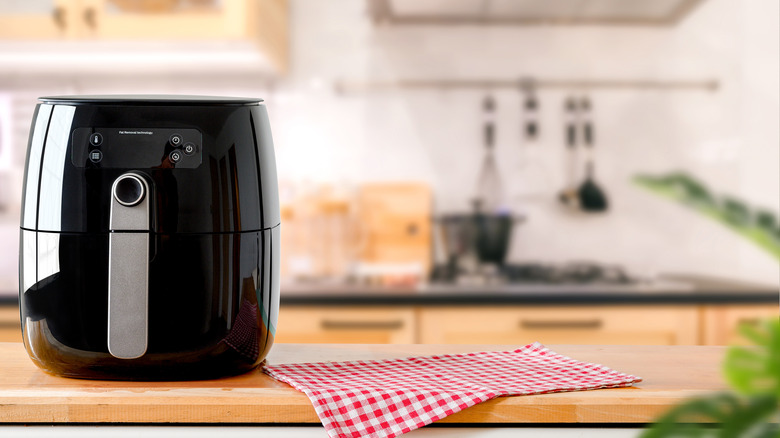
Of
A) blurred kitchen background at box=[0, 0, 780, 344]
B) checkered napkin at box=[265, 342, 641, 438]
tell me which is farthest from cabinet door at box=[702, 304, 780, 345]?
checkered napkin at box=[265, 342, 641, 438]

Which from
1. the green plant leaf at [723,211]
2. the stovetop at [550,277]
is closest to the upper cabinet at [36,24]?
the stovetop at [550,277]

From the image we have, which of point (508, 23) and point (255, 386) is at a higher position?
point (508, 23)

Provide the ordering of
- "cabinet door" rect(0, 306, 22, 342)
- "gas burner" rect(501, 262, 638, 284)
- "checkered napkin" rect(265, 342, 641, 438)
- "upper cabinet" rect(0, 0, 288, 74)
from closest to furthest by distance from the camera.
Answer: "checkered napkin" rect(265, 342, 641, 438) → "cabinet door" rect(0, 306, 22, 342) → "upper cabinet" rect(0, 0, 288, 74) → "gas burner" rect(501, 262, 638, 284)

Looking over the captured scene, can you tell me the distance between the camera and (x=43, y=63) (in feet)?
9.16

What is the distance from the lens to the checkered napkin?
0.71 metres

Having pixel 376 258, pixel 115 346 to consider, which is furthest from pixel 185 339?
pixel 376 258

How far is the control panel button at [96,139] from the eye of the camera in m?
0.78

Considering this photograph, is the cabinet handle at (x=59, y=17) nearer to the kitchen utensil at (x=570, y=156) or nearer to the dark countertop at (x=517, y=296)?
the dark countertop at (x=517, y=296)

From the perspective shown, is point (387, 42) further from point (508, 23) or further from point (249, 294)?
point (249, 294)

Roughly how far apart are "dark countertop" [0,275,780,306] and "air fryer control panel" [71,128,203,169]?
4.88 feet

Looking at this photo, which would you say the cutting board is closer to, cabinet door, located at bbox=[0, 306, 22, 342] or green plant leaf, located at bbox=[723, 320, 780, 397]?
cabinet door, located at bbox=[0, 306, 22, 342]

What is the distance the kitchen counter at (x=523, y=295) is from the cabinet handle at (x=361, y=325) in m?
0.05

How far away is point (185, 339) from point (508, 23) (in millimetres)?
2348

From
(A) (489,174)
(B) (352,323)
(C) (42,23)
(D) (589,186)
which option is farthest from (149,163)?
(D) (589,186)
